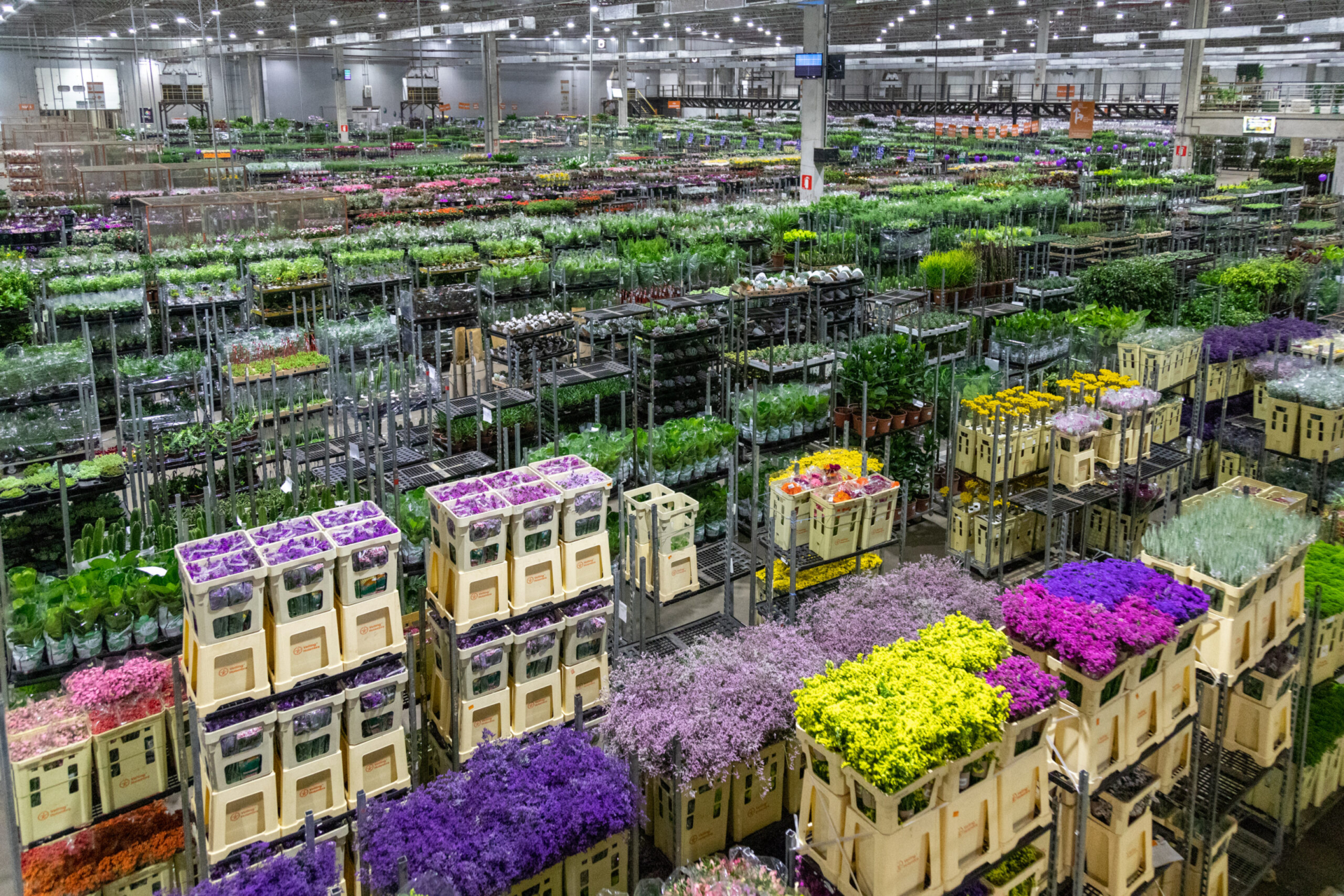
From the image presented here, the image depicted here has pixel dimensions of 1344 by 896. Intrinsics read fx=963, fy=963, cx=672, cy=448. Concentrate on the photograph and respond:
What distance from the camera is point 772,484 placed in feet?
19.1

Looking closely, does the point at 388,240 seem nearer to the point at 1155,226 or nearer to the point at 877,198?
the point at 877,198

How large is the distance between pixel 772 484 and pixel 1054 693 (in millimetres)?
2591

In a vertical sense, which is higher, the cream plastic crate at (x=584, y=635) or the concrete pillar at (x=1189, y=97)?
the concrete pillar at (x=1189, y=97)

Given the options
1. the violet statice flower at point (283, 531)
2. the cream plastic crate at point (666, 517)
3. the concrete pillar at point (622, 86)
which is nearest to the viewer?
the violet statice flower at point (283, 531)

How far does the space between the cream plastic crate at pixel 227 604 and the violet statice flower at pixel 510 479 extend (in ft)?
4.05

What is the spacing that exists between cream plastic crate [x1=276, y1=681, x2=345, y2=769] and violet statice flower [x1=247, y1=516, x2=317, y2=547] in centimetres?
69

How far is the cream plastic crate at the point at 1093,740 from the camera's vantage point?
3662 mm

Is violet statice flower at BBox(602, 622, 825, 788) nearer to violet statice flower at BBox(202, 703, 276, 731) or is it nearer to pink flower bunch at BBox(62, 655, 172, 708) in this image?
violet statice flower at BBox(202, 703, 276, 731)

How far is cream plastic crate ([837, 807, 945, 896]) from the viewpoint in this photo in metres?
3.10

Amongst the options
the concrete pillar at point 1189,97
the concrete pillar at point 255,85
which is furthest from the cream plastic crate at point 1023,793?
the concrete pillar at point 255,85

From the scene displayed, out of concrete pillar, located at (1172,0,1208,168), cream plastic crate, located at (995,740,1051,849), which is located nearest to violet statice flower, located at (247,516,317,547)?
cream plastic crate, located at (995,740,1051,849)

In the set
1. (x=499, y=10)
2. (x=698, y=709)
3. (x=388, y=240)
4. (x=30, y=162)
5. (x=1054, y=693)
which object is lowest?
(x=698, y=709)

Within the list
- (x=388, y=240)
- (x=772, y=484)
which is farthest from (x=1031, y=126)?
(x=772, y=484)

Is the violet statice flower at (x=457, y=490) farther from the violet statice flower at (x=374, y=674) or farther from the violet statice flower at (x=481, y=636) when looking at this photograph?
the violet statice flower at (x=374, y=674)
